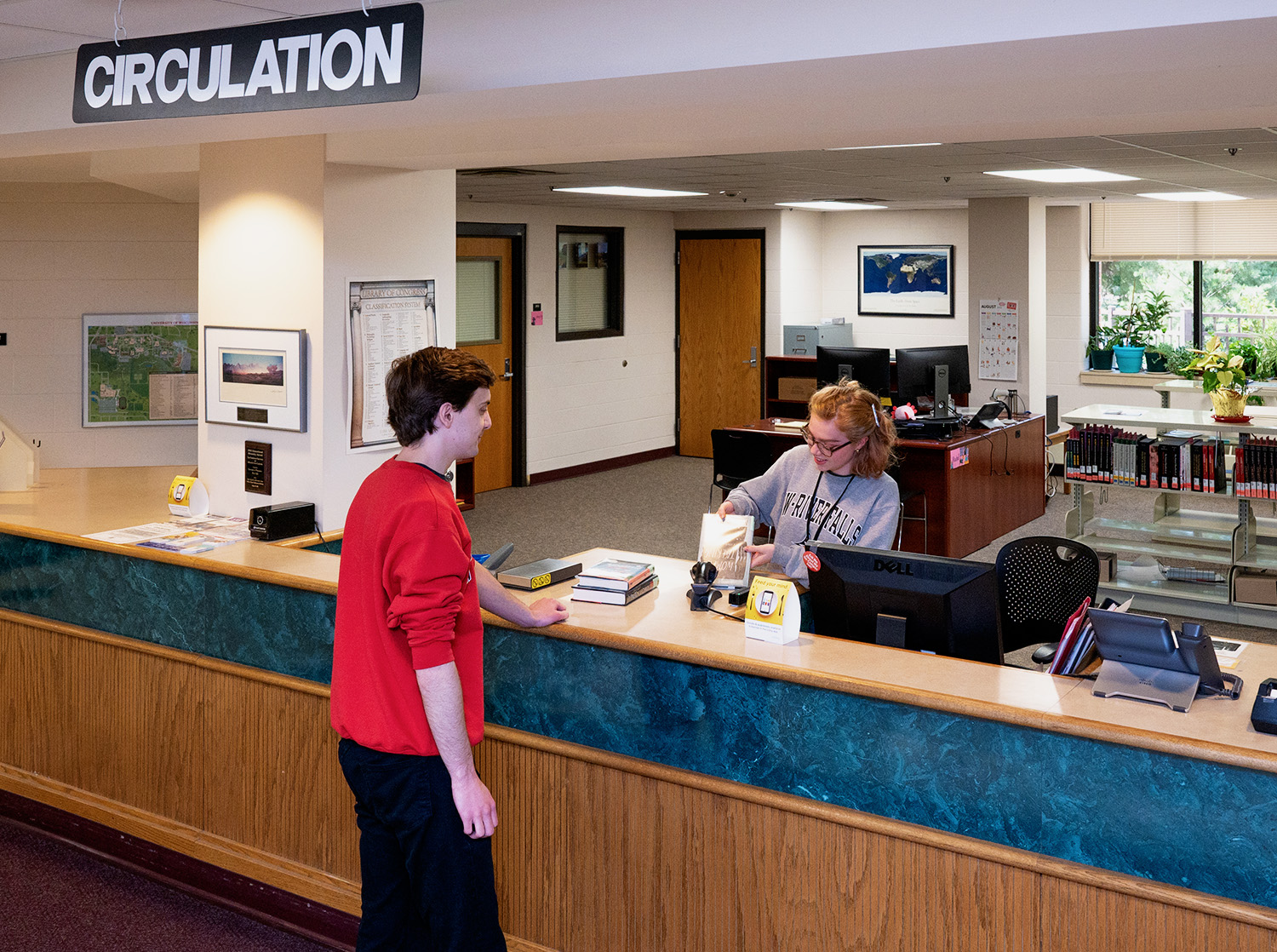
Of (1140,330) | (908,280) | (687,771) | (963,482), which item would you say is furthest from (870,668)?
(908,280)

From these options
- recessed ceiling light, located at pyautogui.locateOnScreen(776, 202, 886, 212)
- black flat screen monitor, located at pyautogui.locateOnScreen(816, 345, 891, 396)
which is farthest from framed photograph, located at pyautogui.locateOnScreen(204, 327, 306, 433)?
recessed ceiling light, located at pyautogui.locateOnScreen(776, 202, 886, 212)

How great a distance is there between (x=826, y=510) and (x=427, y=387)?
1917mm

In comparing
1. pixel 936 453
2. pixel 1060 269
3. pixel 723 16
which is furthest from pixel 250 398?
pixel 1060 269

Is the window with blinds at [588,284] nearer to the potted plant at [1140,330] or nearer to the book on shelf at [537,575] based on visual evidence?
the potted plant at [1140,330]

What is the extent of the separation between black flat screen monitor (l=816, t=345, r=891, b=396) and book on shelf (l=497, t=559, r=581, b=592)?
537 centimetres

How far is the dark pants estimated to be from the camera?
2557 millimetres

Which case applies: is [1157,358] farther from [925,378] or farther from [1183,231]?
[925,378]

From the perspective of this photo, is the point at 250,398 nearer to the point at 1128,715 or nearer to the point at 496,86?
the point at 496,86

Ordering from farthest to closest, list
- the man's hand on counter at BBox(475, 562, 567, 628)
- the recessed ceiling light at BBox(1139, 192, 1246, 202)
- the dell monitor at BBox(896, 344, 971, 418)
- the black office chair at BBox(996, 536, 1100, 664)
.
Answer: the recessed ceiling light at BBox(1139, 192, 1246, 202)
the dell monitor at BBox(896, 344, 971, 418)
the black office chair at BBox(996, 536, 1100, 664)
the man's hand on counter at BBox(475, 562, 567, 628)

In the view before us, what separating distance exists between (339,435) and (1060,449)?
8.40 meters

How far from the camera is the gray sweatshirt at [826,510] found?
401 cm

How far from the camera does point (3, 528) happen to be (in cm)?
451

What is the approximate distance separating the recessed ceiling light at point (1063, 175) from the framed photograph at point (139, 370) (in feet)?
16.0

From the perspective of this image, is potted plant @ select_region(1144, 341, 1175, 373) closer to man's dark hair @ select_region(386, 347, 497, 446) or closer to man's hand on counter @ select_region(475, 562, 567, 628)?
man's hand on counter @ select_region(475, 562, 567, 628)
